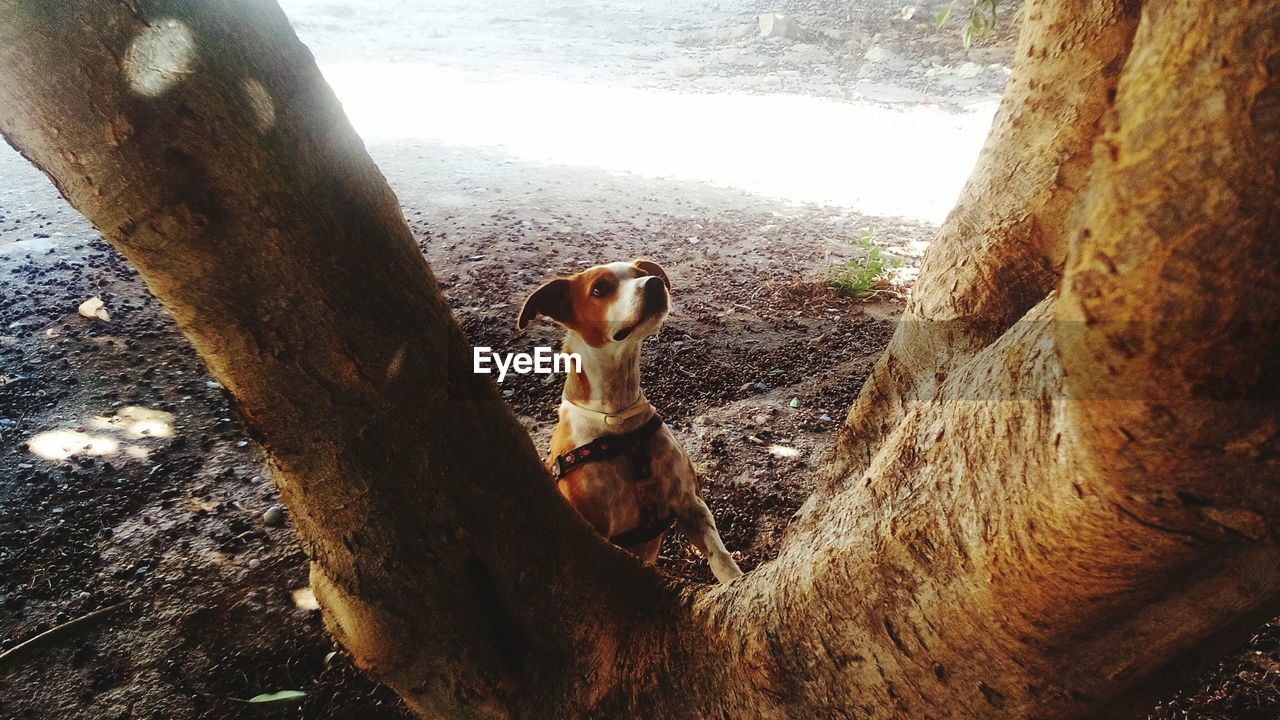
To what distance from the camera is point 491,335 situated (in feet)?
17.1

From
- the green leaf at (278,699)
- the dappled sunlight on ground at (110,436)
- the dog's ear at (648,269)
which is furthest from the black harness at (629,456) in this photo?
the dappled sunlight on ground at (110,436)

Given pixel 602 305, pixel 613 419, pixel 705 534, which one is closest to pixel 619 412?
pixel 613 419

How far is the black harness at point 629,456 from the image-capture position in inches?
92.6

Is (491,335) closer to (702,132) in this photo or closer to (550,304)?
(550,304)

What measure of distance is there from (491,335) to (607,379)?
3047 millimetres

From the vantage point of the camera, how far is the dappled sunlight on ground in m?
3.62

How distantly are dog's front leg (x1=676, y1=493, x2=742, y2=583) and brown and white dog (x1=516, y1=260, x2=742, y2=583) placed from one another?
1 centimetres

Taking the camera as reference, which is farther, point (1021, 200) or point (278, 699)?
point (278, 699)

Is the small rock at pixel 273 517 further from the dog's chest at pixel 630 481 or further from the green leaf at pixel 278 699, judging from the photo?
the dog's chest at pixel 630 481

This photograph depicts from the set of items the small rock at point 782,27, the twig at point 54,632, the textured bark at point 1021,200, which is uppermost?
the small rock at point 782,27

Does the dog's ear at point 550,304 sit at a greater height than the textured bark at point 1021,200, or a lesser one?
lesser

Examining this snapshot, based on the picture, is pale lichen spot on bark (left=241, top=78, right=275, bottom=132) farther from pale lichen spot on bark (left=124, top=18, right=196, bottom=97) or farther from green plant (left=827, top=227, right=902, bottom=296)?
green plant (left=827, top=227, right=902, bottom=296)

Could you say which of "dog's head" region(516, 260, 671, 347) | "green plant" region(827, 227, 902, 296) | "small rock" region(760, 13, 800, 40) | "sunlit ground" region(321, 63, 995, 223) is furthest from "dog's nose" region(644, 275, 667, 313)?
"small rock" region(760, 13, 800, 40)

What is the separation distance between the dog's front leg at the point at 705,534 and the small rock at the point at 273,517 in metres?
2.13
